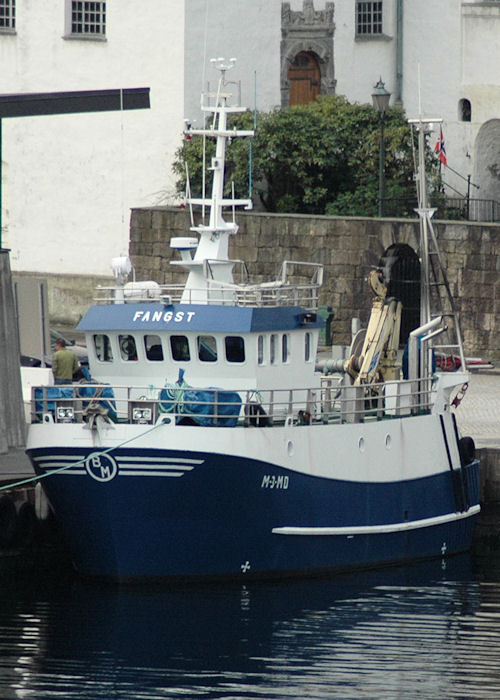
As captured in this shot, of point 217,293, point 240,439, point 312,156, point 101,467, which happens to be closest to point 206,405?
point 240,439

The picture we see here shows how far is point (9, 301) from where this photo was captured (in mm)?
26234

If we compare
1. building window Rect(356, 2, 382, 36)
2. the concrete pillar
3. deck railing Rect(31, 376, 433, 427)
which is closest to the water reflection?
deck railing Rect(31, 376, 433, 427)

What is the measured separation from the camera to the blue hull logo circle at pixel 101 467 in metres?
21.7

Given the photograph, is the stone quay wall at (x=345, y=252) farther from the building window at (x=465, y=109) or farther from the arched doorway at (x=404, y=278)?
the building window at (x=465, y=109)

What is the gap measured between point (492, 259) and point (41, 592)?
18829 mm

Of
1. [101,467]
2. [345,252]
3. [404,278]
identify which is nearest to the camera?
[101,467]

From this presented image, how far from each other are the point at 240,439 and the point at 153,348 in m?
2.46

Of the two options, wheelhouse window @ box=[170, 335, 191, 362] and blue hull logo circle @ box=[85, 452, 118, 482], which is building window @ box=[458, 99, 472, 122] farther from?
blue hull logo circle @ box=[85, 452, 118, 482]

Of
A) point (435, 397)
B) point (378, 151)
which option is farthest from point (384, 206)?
point (435, 397)

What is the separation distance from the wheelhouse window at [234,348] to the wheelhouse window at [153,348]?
2.96 ft

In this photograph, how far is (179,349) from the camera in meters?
23.6

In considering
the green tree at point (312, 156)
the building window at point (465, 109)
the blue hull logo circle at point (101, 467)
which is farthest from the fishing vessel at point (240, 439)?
the building window at point (465, 109)

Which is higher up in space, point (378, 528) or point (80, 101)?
point (80, 101)

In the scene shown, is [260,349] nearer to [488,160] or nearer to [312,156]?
[312,156]
